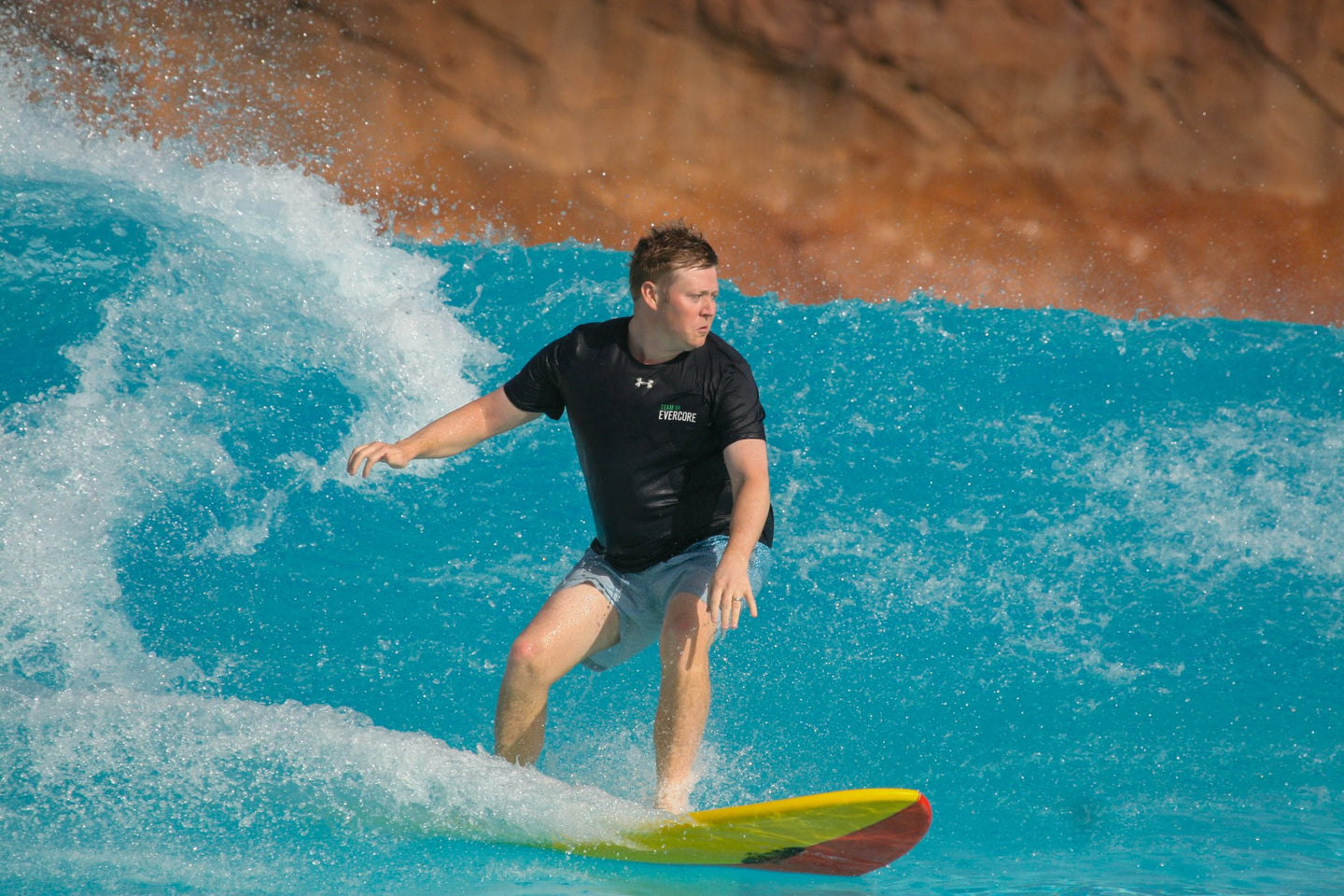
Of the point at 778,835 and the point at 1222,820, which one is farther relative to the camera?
the point at 1222,820

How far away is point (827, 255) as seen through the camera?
744 centimetres

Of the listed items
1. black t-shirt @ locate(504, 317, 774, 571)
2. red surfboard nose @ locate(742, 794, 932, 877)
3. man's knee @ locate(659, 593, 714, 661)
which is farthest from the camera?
black t-shirt @ locate(504, 317, 774, 571)

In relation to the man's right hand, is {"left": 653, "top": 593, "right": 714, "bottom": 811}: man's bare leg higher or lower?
lower

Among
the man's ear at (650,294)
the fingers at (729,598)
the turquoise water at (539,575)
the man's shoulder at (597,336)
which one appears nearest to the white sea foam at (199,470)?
the turquoise water at (539,575)

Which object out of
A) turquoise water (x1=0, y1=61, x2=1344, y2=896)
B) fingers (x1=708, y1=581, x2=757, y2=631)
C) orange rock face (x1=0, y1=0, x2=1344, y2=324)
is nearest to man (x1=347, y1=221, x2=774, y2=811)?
fingers (x1=708, y1=581, x2=757, y2=631)

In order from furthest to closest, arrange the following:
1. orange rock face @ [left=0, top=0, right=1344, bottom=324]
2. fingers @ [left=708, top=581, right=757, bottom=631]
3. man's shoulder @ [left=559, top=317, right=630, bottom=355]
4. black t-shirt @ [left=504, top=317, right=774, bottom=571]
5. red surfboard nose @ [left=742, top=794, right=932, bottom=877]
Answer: orange rock face @ [left=0, top=0, right=1344, bottom=324] → man's shoulder @ [left=559, top=317, right=630, bottom=355] → black t-shirt @ [left=504, top=317, right=774, bottom=571] → red surfboard nose @ [left=742, top=794, right=932, bottom=877] → fingers @ [left=708, top=581, right=757, bottom=631]

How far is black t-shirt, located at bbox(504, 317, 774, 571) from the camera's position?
332 cm

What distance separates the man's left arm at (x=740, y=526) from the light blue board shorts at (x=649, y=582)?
0.13 meters

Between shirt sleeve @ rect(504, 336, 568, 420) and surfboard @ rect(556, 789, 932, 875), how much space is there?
1218 millimetres

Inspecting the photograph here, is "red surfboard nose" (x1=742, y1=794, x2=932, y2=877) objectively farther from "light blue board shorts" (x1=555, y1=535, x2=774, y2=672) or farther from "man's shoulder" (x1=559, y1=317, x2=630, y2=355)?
"man's shoulder" (x1=559, y1=317, x2=630, y2=355)

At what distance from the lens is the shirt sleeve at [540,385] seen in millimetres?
3484

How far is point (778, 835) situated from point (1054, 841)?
3.65 ft

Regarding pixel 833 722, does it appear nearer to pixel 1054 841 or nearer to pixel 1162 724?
pixel 1054 841

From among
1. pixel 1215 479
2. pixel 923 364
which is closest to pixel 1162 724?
pixel 1215 479
